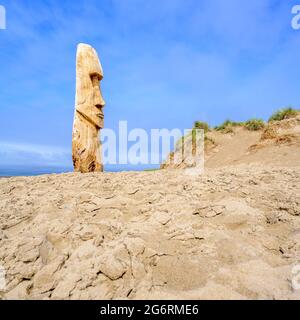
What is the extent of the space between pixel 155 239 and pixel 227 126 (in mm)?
12053

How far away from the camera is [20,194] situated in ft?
15.8

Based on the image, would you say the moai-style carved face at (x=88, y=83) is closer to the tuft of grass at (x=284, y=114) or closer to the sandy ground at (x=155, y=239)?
the sandy ground at (x=155, y=239)

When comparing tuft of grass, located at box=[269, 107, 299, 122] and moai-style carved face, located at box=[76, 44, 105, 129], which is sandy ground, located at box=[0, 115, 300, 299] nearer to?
moai-style carved face, located at box=[76, 44, 105, 129]

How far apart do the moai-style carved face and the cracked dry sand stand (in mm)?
2561

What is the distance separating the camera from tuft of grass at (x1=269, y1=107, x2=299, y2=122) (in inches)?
474

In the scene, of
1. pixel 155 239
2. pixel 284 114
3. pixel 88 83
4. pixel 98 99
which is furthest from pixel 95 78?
pixel 284 114

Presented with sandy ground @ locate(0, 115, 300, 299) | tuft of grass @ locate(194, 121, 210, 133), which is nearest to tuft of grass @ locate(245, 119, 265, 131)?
tuft of grass @ locate(194, 121, 210, 133)

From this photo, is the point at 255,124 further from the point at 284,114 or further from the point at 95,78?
the point at 95,78

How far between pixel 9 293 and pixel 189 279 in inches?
63.7

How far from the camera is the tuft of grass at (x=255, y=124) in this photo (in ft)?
43.3

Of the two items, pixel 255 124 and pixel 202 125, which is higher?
pixel 202 125

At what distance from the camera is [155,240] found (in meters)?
3.12
